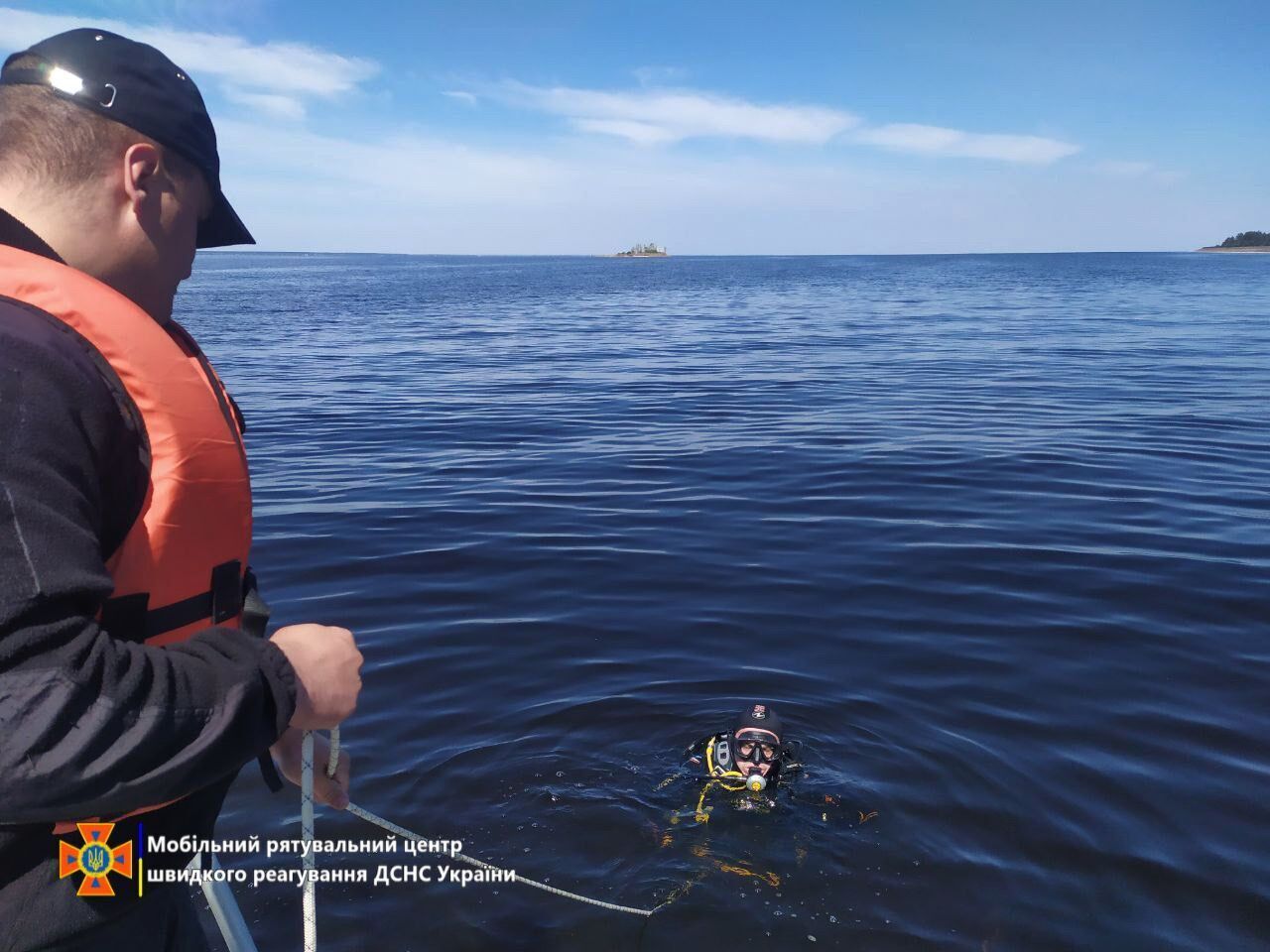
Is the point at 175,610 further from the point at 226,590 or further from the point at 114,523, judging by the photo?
the point at 114,523

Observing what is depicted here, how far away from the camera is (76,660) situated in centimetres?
150

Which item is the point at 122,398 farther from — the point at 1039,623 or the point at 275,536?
the point at 275,536

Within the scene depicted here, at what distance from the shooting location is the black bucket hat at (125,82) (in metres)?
1.81

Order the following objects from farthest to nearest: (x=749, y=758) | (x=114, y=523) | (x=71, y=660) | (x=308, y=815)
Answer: (x=749, y=758) → (x=308, y=815) → (x=114, y=523) → (x=71, y=660)

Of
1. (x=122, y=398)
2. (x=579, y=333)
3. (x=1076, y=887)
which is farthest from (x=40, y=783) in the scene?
(x=579, y=333)

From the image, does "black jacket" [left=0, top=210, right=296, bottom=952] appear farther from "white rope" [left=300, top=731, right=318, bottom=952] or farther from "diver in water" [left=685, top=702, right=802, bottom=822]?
"diver in water" [left=685, top=702, right=802, bottom=822]

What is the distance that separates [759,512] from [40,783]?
9.68 metres

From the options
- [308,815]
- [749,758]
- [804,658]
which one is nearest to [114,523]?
[308,815]

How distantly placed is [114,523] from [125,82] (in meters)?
0.85

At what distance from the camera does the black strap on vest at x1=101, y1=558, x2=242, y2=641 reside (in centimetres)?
183

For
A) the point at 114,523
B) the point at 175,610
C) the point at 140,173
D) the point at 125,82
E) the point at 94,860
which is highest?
the point at 125,82

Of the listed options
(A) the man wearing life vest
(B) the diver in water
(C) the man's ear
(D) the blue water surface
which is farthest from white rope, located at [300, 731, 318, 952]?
(B) the diver in water

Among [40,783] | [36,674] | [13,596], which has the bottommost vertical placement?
[40,783]

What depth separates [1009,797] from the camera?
5555 millimetres
